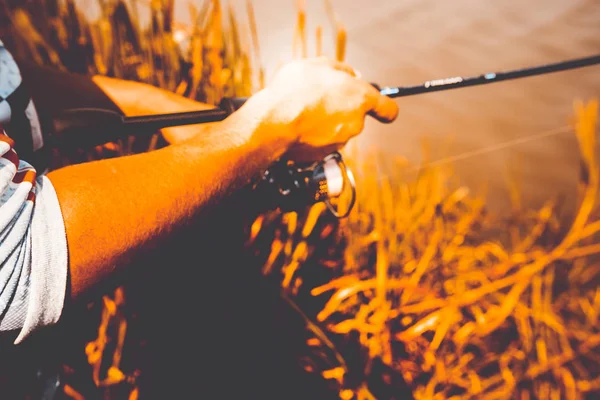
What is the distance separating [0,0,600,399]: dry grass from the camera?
4.27ft

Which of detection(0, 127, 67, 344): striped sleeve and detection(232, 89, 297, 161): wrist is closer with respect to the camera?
detection(0, 127, 67, 344): striped sleeve

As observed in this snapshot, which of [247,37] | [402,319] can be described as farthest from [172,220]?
[247,37]

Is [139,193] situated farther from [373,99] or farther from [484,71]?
[484,71]

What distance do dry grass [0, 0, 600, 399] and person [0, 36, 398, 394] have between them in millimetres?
495

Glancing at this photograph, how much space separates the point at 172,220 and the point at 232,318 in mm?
675

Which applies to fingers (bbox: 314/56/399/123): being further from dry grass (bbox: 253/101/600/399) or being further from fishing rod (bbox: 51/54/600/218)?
dry grass (bbox: 253/101/600/399)

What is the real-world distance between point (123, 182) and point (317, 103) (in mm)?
379

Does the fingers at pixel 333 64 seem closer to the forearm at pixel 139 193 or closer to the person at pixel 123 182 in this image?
the person at pixel 123 182

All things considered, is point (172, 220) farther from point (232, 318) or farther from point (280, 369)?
point (280, 369)

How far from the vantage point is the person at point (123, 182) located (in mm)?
454

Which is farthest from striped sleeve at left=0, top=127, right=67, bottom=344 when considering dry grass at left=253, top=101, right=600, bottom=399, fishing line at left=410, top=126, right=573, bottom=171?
fishing line at left=410, top=126, right=573, bottom=171

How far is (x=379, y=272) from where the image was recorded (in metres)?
1.36

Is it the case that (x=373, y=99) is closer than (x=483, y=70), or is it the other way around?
(x=373, y=99)

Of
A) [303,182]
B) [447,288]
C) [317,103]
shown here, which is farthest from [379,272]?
[317,103]
